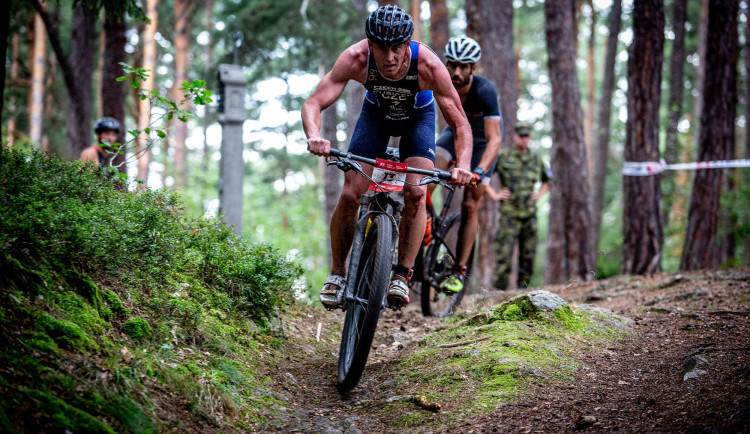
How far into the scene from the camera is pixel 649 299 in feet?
Result: 22.7

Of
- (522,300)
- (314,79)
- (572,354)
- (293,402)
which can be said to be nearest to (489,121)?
(522,300)

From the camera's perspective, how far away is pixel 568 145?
36.1 feet

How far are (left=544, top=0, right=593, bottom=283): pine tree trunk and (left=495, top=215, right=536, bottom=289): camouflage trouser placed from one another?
1.46 meters

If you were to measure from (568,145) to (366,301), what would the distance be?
785 centimetres

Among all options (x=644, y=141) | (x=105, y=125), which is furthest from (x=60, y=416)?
(x=644, y=141)

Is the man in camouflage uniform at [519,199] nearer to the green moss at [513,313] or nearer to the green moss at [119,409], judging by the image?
the green moss at [513,313]

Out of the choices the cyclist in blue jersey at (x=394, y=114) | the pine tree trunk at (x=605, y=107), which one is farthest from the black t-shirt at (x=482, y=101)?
the pine tree trunk at (x=605, y=107)

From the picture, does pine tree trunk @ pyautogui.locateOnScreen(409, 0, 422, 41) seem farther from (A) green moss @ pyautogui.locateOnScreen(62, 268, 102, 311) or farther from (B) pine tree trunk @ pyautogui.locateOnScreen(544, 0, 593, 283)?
(A) green moss @ pyautogui.locateOnScreen(62, 268, 102, 311)

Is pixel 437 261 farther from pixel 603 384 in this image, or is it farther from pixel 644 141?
pixel 644 141

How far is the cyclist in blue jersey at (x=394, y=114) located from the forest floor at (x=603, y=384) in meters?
0.71

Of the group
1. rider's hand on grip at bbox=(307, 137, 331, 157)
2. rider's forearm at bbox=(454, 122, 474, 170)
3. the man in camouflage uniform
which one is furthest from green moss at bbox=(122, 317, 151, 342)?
the man in camouflage uniform

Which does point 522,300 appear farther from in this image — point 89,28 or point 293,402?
point 89,28

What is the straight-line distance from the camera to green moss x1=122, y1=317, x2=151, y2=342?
3482 mm

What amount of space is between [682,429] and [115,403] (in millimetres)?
2803
